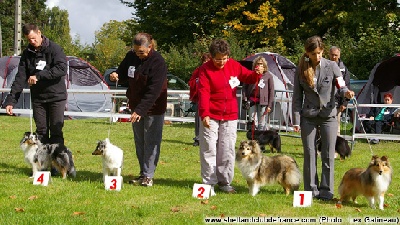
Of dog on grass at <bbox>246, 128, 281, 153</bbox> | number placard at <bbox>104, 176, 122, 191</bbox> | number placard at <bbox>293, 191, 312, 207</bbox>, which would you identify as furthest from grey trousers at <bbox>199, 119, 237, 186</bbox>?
dog on grass at <bbox>246, 128, 281, 153</bbox>

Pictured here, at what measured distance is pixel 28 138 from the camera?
23.4 feet

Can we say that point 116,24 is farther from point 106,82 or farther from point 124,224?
point 124,224

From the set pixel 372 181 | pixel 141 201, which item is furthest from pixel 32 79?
pixel 372 181

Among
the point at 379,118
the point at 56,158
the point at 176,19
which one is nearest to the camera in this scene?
the point at 56,158

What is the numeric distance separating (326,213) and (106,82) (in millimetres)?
16152

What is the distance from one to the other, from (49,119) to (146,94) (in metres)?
1.63

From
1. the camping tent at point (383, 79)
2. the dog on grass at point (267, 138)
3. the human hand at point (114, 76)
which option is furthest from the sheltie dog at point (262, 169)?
the camping tent at point (383, 79)

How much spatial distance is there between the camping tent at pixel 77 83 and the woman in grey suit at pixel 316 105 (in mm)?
13421

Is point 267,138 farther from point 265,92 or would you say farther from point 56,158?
point 56,158

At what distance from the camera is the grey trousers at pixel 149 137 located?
6559mm

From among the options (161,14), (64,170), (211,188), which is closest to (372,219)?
(211,188)

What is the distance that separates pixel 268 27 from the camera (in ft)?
85.1

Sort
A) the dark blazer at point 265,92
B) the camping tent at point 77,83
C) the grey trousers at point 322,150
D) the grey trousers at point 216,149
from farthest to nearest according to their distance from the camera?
the camping tent at point 77,83 → the dark blazer at point 265,92 → the grey trousers at point 216,149 → the grey trousers at point 322,150

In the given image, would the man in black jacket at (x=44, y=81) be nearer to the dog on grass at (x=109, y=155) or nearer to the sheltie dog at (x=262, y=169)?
the dog on grass at (x=109, y=155)
